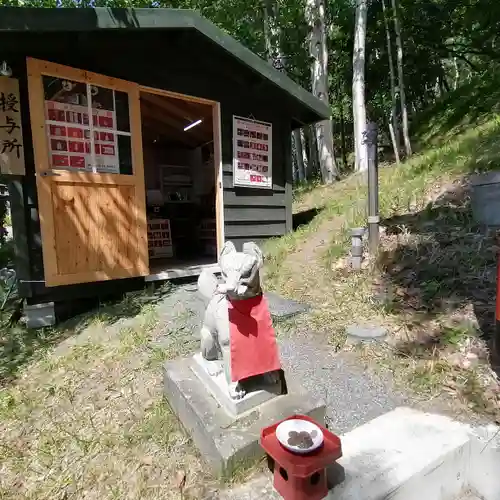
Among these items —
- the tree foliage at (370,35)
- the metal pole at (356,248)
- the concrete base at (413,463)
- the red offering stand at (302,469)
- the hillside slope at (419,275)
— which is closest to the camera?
the red offering stand at (302,469)

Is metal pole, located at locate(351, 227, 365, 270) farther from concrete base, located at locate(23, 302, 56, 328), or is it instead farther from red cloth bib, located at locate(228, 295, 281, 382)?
concrete base, located at locate(23, 302, 56, 328)

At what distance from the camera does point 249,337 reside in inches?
66.3

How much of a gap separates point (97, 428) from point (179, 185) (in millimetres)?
5965

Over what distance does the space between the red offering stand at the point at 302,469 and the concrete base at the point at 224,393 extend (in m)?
0.26

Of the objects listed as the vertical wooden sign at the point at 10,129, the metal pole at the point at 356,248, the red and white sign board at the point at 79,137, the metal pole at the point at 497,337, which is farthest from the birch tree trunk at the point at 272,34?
the metal pole at the point at 497,337

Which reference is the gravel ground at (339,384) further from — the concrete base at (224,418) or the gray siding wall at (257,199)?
the gray siding wall at (257,199)

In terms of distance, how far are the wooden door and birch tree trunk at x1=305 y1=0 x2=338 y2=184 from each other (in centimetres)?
564

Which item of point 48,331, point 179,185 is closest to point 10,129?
point 48,331

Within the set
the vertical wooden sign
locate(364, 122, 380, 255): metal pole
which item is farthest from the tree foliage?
the vertical wooden sign

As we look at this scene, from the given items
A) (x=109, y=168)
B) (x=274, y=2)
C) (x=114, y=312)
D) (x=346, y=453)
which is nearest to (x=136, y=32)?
(x=109, y=168)

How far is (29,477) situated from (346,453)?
60.3 inches

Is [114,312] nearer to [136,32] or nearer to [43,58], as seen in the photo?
[43,58]

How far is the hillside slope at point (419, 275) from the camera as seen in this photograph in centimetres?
238

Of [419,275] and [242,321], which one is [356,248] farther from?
[242,321]
